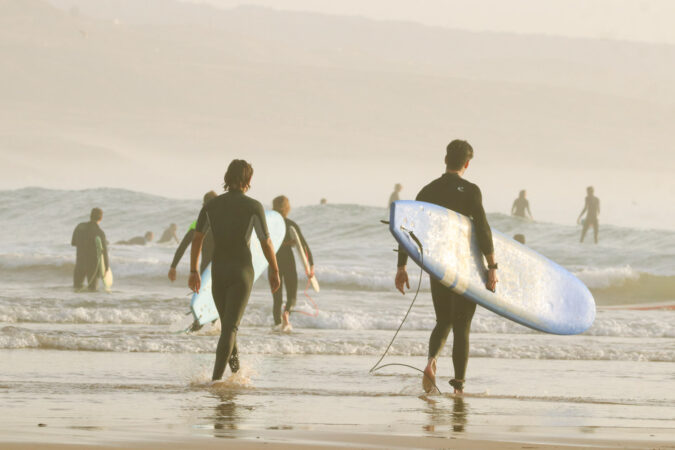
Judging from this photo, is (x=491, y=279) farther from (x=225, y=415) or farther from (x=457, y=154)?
(x=225, y=415)

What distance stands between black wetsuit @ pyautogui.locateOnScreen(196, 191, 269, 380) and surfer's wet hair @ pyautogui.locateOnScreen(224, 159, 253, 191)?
2.9 inches

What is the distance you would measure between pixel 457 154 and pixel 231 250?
154 centimetres

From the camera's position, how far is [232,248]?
6969 millimetres

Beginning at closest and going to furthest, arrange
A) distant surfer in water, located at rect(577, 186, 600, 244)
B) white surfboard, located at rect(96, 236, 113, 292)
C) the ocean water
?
1. the ocean water
2. white surfboard, located at rect(96, 236, 113, 292)
3. distant surfer in water, located at rect(577, 186, 600, 244)

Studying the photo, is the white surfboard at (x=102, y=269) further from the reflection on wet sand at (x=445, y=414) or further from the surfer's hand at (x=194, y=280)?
the reflection on wet sand at (x=445, y=414)

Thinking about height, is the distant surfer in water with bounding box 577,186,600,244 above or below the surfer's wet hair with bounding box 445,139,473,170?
above

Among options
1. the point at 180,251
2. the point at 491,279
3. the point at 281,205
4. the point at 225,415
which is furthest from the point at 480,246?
the point at 281,205

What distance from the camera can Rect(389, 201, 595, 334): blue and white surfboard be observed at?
6992 millimetres

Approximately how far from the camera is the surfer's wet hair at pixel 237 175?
7.07 m

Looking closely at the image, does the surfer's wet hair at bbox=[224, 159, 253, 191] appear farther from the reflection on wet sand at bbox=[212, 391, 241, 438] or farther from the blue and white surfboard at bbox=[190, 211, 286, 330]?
the blue and white surfboard at bbox=[190, 211, 286, 330]

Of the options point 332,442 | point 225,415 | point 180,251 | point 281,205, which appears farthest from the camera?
point 281,205

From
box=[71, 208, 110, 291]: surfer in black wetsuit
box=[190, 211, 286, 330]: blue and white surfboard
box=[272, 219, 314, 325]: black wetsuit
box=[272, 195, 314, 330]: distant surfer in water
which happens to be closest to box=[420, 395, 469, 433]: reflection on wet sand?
box=[190, 211, 286, 330]: blue and white surfboard

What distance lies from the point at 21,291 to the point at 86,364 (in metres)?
10.3

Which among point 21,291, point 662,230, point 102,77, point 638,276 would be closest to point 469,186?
point 21,291
